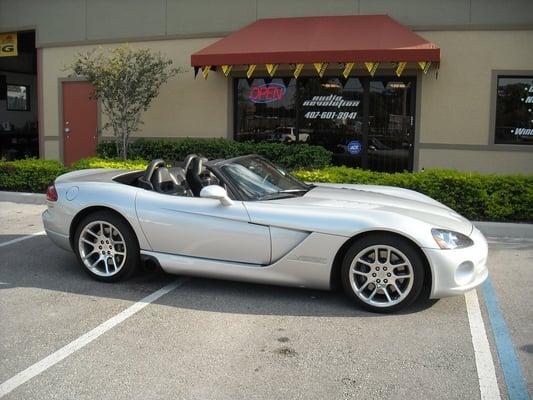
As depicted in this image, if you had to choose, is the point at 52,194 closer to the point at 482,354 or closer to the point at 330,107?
the point at 482,354

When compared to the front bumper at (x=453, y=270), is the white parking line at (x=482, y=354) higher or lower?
lower

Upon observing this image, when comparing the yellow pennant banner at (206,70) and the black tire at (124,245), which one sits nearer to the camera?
the black tire at (124,245)

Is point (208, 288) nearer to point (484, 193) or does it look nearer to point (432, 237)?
point (432, 237)

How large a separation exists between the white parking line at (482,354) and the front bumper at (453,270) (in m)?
0.29

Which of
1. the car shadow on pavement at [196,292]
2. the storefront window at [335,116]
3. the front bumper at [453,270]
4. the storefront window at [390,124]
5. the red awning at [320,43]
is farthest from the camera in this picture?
the storefront window at [335,116]

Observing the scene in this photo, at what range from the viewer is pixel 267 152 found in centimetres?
1108

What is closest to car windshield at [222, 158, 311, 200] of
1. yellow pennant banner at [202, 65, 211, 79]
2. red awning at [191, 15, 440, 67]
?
red awning at [191, 15, 440, 67]

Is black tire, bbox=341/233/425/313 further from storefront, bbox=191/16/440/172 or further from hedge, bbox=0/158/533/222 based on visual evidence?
storefront, bbox=191/16/440/172

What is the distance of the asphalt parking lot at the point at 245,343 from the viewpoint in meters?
3.41

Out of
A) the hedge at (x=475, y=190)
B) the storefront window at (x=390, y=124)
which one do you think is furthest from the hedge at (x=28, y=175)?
the storefront window at (x=390, y=124)

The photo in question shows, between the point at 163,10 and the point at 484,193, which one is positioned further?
the point at 163,10

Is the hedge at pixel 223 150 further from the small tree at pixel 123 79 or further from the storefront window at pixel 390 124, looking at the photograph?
the storefront window at pixel 390 124


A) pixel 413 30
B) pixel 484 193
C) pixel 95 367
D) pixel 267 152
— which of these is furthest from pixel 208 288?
pixel 413 30

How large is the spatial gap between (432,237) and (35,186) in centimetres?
836
